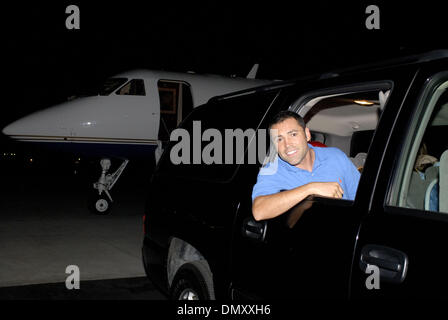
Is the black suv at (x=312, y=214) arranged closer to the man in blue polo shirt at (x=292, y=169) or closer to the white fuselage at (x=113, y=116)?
the man in blue polo shirt at (x=292, y=169)

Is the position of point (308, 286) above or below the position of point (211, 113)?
below

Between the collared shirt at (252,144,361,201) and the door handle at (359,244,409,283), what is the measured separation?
2.57ft

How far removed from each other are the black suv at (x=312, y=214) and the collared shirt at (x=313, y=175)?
17cm

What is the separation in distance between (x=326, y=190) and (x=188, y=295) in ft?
4.84

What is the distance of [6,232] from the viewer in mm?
8570

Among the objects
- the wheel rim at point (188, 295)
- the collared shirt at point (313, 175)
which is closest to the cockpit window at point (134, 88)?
the wheel rim at point (188, 295)

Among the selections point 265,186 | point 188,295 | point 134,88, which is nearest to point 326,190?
point 265,186

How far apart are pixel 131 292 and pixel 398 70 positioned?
4.13 m

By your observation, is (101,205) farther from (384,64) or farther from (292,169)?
(384,64)

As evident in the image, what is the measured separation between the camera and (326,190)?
8.30ft

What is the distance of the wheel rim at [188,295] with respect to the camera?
11.1ft
